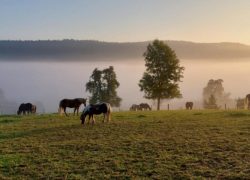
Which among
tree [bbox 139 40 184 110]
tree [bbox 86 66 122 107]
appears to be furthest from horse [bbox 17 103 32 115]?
tree [bbox 86 66 122 107]

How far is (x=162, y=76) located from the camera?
62438 millimetres

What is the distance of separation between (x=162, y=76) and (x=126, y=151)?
139 ft

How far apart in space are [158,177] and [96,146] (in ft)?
20.0

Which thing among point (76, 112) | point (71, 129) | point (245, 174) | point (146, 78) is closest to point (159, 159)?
point (245, 174)

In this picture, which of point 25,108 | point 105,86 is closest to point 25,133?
point 25,108

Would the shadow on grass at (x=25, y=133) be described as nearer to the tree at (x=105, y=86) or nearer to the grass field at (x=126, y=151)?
the grass field at (x=126, y=151)

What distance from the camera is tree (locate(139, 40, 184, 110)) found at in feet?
204

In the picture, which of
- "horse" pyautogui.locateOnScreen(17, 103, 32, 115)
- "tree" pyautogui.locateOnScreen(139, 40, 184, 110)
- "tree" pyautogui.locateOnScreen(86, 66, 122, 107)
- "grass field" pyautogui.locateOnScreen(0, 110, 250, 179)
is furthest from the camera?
"tree" pyautogui.locateOnScreen(86, 66, 122, 107)

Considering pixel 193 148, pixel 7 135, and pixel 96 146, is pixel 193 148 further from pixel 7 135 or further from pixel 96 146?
pixel 7 135

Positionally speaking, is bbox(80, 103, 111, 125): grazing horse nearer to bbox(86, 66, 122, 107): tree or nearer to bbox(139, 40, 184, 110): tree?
bbox(139, 40, 184, 110): tree

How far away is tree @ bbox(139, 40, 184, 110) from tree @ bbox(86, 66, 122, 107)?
72.4ft

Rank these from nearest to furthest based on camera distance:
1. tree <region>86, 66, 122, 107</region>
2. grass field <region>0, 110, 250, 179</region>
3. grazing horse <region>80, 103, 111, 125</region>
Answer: grass field <region>0, 110, 250, 179</region>, grazing horse <region>80, 103, 111, 125</region>, tree <region>86, 66, 122, 107</region>

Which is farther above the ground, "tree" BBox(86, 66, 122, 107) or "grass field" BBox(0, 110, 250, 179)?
"tree" BBox(86, 66, 122, 107)

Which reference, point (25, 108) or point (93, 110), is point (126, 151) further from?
point (25, 108)
